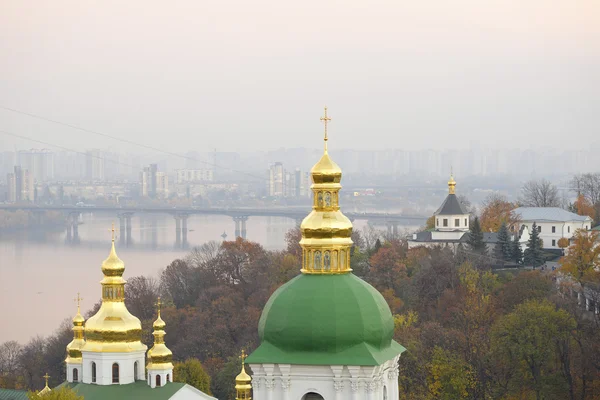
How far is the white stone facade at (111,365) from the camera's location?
77.9 ft

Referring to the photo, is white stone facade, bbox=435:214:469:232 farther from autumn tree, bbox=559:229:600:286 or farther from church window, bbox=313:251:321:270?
church window, bbox=313:251:321:270

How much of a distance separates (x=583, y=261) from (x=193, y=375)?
10.3 m

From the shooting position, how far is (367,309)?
13078 millimetres

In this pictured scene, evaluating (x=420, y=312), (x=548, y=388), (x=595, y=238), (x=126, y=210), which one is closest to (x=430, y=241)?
(x=595, y=238)

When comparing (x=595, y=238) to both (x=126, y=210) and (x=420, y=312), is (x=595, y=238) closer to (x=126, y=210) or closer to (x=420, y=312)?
(x=420, y=312)

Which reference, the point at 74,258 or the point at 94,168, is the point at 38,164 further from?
the point at 74,258

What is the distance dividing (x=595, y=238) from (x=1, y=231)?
4074 cm

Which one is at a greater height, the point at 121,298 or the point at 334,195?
the point at 334,195

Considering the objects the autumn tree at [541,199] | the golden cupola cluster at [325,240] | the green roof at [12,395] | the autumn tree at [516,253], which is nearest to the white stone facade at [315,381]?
the golden cupola cluster at [325,240]

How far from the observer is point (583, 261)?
115 feet

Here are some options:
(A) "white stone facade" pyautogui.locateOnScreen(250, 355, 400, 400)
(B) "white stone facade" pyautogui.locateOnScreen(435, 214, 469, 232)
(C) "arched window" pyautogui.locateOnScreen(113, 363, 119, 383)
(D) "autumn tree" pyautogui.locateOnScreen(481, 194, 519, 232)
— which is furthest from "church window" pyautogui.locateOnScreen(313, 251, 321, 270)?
(B) "white stone facade" pyautogui.locateOnScreen(435, 214, 469, 232)

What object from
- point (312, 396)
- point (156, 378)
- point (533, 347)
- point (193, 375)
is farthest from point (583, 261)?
point (312, 396)

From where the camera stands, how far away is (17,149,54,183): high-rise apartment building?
91.9m

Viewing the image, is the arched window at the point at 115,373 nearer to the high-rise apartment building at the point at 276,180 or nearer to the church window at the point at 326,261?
the church window at the point at 326,261
